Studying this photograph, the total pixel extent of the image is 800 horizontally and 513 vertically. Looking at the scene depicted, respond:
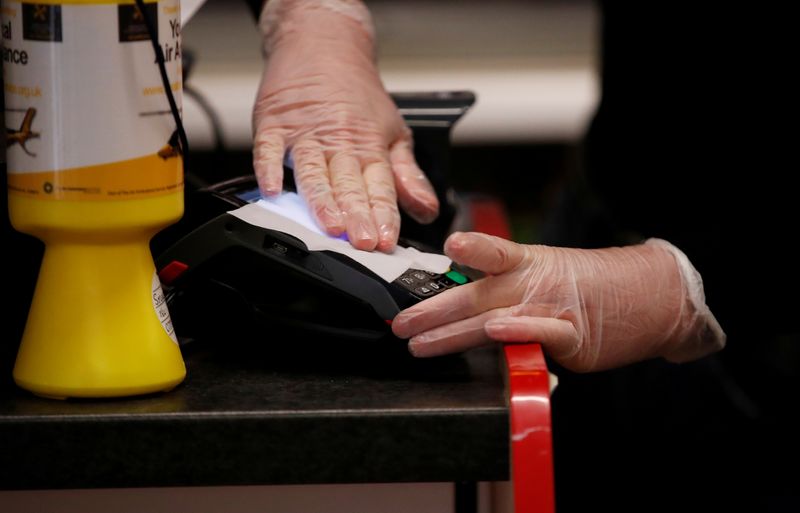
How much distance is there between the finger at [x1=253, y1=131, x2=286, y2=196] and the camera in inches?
37.1

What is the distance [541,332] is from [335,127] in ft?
1.25

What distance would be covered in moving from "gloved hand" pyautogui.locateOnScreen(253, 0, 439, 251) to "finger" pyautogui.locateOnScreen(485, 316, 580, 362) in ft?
0.43

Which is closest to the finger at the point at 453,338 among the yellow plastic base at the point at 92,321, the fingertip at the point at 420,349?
the fingertip at the point at 420,349

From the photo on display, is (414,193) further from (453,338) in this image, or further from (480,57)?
(480,57)

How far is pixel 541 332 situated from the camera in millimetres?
821

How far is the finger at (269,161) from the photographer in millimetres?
942

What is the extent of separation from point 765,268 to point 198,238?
103 cm

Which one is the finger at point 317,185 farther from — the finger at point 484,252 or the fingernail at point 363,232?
the finger at point 484,252

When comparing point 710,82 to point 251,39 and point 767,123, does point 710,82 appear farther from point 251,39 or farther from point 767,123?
point 251,39

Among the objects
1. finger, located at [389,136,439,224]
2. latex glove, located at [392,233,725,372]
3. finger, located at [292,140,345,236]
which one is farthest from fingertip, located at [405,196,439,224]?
latex glove, located at [392,233,725,372]

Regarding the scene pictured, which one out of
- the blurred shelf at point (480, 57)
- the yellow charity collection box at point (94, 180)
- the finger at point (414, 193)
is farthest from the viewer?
the blurred shelf at point (480, 57)

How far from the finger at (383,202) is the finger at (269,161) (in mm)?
92

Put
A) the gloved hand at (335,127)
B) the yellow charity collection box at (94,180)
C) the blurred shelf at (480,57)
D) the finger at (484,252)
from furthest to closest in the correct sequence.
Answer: the blurred shelf at (480,57) → the gloved hand at (335,127) → the finger at (484,252) → the yellow charity collection box at (94,180)

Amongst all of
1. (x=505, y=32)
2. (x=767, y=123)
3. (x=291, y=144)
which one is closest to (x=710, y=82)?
(x=767, y=123)
